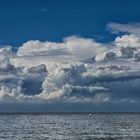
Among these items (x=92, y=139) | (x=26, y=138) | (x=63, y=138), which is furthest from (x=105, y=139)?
(x=26, y=138)

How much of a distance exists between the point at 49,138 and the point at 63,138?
3.53 meters

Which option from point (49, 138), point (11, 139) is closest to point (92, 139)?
Result: point (49, 138)

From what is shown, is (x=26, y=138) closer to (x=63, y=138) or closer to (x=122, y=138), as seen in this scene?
(x=63, y=138)

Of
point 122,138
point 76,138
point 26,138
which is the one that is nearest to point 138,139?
point 122,138

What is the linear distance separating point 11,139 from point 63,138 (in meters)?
12.0

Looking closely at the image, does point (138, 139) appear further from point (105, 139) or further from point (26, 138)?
point (26, 138)

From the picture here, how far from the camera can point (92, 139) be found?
9494 cm

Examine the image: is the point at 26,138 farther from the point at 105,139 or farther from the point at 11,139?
the point at 105,139

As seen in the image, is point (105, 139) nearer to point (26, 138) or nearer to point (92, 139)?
point (92, 139)

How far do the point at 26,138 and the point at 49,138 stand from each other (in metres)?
5.66

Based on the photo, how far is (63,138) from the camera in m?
97.0

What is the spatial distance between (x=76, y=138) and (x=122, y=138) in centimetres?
1063

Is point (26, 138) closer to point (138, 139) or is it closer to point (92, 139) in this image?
point (92, 139)

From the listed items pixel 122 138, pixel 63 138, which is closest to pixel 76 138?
pixel 63 138
